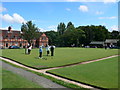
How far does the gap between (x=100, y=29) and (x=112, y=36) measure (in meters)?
18.1

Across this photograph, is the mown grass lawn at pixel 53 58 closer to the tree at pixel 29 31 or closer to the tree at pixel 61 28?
the tree at pixel 29 31

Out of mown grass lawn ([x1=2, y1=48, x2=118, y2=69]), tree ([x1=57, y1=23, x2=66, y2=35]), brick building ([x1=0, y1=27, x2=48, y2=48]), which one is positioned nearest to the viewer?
mown grass lawn ([x1=2, y1=48, x2=118, y2=69])

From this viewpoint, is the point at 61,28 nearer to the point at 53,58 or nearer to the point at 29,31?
the point at 29,31

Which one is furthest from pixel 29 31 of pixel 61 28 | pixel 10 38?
pixel 61 28

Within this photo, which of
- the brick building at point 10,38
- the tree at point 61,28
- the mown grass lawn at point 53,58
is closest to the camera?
the mown grass lawn at point 53,58

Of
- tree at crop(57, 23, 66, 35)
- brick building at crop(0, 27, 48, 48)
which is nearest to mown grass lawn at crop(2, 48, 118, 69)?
brick building at crop(0, 27, 48, 48)

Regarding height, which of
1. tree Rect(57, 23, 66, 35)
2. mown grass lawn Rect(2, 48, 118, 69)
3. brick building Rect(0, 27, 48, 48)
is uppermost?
tree Rect(57, 23, 66, 35)

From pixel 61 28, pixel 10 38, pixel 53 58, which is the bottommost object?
pixel 53 58

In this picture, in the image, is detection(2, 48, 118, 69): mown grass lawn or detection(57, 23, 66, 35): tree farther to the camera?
detection(57, 23, 66, 35): tree

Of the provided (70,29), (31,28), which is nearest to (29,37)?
(31,28)

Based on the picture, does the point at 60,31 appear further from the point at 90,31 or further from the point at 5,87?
the point at 5,87

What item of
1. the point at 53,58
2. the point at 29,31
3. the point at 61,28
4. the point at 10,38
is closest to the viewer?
the point at 53,58

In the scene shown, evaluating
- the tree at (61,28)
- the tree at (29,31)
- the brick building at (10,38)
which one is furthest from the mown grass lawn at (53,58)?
the tree at (61,28)

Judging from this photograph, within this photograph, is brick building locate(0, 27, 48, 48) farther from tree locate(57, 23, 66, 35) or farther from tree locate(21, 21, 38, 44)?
tree locate(57, 23, 66, 35)
